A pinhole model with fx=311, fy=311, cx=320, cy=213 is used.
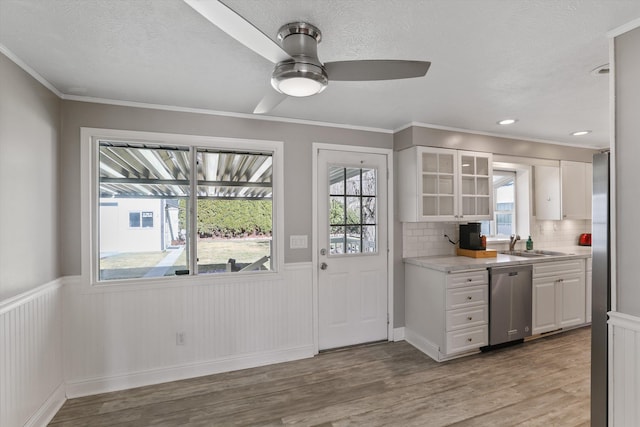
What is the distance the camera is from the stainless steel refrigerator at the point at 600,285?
5.38ft

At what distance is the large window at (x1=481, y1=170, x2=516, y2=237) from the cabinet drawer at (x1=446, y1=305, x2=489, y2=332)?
1537 mm

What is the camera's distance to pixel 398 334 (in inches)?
141

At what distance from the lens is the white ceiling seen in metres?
1.44

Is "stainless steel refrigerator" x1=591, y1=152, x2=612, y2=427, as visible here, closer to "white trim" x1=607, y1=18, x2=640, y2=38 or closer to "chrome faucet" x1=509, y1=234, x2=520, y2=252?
"white trim" x1=607, y1=18, x2=640, y2=38

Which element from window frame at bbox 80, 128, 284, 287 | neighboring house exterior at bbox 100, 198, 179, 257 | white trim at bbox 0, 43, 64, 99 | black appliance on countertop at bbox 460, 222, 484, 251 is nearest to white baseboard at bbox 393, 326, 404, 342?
black appliance on countertop at bbox 460, 222, 484, 251

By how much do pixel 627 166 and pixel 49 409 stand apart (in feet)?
12.8

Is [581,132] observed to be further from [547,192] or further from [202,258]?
[202,258]

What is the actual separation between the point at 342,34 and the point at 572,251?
4.27 metres

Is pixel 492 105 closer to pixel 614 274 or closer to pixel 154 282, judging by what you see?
pixel 614 274

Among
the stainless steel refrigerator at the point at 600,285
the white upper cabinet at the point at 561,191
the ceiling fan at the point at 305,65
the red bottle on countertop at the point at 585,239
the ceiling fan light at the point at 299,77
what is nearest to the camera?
the ceiling fan at the point at 305,65

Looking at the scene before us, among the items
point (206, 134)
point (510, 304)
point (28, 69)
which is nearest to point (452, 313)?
point (510, 304)

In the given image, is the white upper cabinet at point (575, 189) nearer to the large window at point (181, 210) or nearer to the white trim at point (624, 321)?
the white trim at point (624, 321)

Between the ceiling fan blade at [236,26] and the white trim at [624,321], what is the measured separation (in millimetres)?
2050

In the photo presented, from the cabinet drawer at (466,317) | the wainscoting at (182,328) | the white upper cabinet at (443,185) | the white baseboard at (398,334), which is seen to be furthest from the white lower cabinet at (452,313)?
the wainscoting at (182,328)
